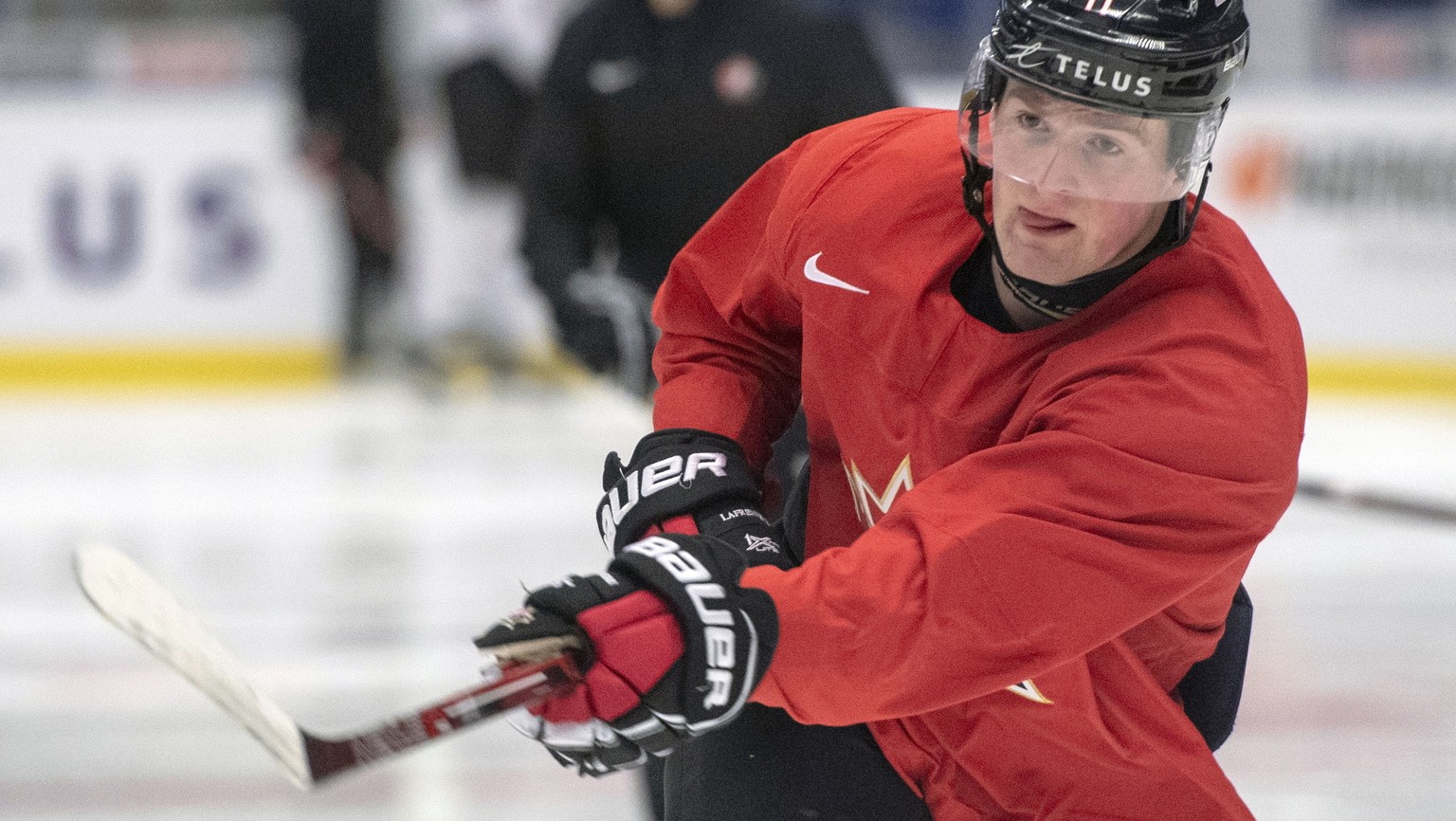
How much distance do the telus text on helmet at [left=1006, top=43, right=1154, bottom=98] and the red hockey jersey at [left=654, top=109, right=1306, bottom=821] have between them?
0.12 meters

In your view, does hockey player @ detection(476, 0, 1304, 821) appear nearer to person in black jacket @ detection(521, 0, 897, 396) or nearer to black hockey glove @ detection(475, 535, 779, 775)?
black hockey glove @ detection(475, 535, 779, 775)

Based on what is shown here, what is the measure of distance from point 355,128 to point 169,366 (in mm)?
1193

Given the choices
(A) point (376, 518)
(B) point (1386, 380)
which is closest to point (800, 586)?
(A) point (376, 518)

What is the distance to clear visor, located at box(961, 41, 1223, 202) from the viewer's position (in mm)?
1253

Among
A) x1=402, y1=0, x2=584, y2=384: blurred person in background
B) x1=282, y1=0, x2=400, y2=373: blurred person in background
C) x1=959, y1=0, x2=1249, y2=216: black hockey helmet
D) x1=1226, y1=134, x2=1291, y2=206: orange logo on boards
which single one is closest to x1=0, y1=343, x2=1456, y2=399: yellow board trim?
x1=282, y1=0, x2=400, y2=373: blurred person in background

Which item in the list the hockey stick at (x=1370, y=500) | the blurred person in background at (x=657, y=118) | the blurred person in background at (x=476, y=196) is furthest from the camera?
the blurred person in background at (x=476, y=196)

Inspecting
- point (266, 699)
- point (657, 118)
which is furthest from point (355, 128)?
point (266, 699)

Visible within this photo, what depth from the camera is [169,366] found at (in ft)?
22.9

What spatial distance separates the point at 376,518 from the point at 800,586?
12.3 feet

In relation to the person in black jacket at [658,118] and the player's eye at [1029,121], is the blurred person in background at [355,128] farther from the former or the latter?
the player's eye at [1029,121]

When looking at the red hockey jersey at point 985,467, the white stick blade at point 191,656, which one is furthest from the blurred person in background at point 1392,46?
the white stick blade at point 191,656

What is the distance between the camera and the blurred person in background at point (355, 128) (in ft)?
22.3

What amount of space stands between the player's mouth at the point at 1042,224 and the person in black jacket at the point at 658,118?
151cm

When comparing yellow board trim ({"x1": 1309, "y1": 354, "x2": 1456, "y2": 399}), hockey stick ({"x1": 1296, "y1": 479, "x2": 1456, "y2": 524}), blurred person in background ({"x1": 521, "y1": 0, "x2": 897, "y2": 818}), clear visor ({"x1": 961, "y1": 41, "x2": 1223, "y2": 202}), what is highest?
→ clear visor ({"x1": 961, "y1": 41, "x2": 1223, "y2": 202})
